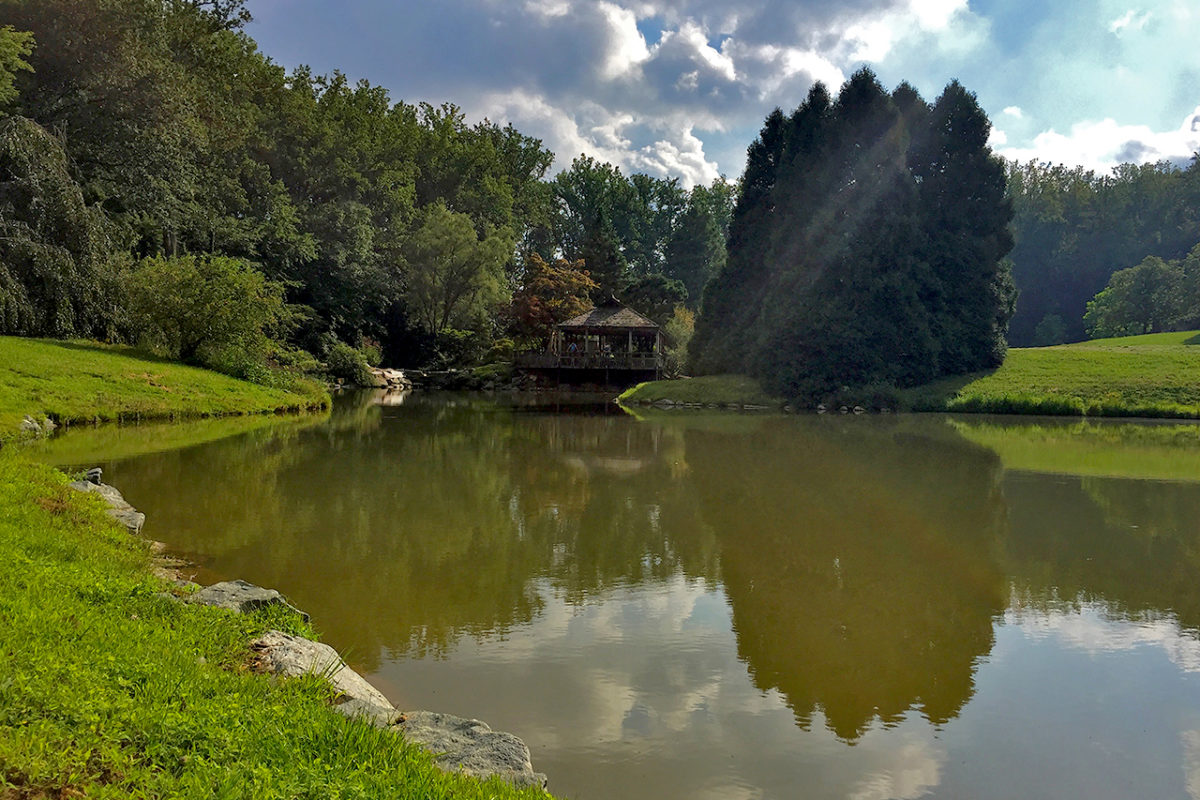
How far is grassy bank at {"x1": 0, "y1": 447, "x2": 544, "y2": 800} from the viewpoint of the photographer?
9.21ft

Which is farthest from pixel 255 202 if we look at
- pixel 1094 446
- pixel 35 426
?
pixel 1094 446

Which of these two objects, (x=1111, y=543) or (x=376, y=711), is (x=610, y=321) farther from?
(x=376, y=711)

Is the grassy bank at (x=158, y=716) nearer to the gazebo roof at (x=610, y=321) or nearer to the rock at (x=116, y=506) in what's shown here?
the rock at (x=116, y=506)

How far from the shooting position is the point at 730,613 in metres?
6.63

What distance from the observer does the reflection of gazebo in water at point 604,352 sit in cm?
4272

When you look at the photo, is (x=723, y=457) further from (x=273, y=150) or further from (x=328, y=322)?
(x=273, y=150)

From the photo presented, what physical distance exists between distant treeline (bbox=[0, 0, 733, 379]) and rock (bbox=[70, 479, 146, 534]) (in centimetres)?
1593

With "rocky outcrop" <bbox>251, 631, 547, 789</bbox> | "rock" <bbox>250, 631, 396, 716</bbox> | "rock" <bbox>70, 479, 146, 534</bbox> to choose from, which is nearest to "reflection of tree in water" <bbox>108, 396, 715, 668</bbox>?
"rock" <bbox>70, 479, 146, 534</bbox>

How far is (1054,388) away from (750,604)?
3012 centimetres

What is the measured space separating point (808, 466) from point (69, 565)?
1259 centimetres

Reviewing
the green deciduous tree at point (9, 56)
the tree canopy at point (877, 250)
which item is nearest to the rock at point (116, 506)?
the green deciduous tree at point (9, 56)

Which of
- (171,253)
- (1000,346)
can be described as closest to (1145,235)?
(1000,346)

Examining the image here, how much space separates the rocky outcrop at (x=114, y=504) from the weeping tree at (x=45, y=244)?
15806 millimetres

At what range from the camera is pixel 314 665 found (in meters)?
4.48
